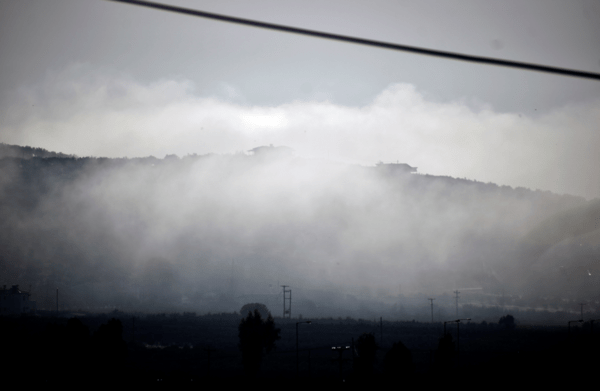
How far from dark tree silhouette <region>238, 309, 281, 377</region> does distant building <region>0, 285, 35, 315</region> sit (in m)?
115

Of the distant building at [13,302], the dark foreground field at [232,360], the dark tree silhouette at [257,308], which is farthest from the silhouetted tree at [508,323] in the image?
the distant building at [13,302]

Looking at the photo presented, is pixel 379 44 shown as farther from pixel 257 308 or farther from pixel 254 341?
pixel 257 308

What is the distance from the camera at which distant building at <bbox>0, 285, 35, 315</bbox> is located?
493 feet

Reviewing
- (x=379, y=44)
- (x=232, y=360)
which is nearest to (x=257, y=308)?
(x=232, y=360)

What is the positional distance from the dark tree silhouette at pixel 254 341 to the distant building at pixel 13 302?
114643 mm

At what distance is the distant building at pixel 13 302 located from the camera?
493ft

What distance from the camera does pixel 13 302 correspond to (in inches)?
6029

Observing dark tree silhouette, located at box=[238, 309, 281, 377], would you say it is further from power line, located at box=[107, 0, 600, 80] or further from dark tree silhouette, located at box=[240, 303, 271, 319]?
power line, located at box=[107, 0, 600, 80]

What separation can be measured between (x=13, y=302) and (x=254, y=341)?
121m

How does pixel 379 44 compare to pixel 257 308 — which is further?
pixel 257 308

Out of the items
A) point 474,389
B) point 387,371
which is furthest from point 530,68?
point 387,371

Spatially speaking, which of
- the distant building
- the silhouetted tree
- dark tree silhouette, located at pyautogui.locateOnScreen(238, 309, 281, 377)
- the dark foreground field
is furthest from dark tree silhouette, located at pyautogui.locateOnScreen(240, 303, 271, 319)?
the silhouetted tree

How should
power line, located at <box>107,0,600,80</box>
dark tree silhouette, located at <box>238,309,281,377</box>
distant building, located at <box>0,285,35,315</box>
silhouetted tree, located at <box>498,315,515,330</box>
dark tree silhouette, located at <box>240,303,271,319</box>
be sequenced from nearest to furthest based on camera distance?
power line, located at <box>107,0,600,80</box>, dark tree silhouette, located at <box>238,309,281,377</box>, dark tree silhouette, located at <box>240,303,271,319</box>, distant building, located at <box>0,285,35,315</box>, silhouetted tree, located at <box>498,315,515,330</box>

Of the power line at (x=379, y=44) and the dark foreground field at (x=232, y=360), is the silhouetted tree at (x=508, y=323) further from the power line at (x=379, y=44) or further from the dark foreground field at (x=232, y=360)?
the power line at (x=379, y=44)
